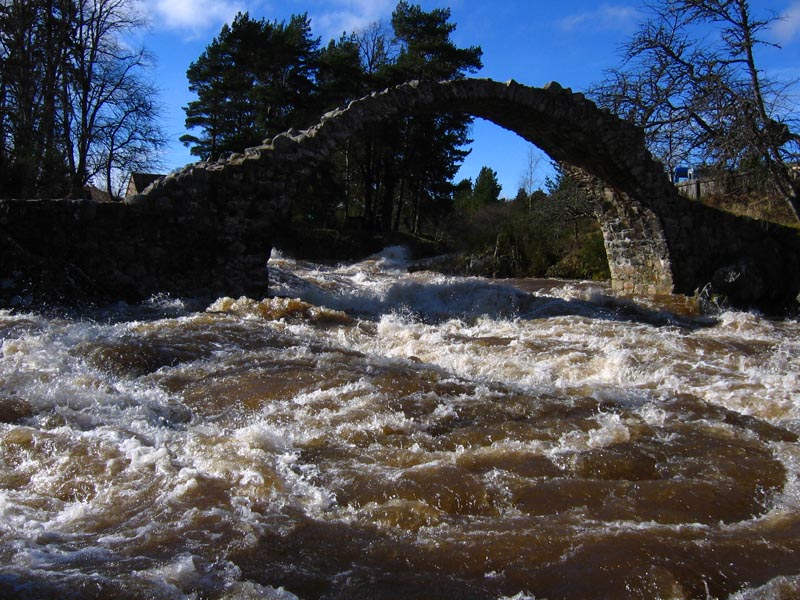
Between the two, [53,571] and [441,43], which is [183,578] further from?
[441,43]

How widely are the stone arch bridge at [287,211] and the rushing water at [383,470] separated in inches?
95.3

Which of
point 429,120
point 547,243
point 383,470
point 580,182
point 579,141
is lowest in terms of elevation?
point 383,470

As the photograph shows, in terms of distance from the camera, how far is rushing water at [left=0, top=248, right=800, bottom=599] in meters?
2.66

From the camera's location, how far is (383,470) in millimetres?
3645

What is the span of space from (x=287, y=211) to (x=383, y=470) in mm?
7318

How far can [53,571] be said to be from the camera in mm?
2559

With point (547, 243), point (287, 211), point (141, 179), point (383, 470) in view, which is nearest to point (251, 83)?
point (141, 179)

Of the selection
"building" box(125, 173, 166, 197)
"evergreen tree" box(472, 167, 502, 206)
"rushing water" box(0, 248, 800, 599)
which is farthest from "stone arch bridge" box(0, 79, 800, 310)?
"evergreen tree" box(472, 167, 502, 206)

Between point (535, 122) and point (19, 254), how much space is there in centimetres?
838

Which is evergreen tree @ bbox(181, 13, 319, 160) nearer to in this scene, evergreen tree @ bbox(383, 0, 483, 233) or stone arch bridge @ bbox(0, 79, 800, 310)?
evergreen tree @ bbox(383, 0, 483, 233)

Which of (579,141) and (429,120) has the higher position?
(429,120)

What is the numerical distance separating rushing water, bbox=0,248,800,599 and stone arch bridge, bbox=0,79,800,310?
2.42 meters

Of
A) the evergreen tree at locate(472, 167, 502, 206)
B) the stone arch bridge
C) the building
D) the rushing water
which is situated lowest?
the rushing water

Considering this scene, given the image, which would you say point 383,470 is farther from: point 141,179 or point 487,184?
point 487,184
